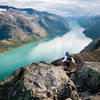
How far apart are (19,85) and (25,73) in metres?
1.92

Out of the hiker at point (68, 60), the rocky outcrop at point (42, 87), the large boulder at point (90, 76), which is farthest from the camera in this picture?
the hiker at point (68, 60)

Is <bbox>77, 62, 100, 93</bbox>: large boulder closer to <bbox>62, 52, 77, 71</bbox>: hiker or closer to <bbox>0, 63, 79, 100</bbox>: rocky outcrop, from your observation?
<bbox>62, 52, 77, 71</bbox>: hiker

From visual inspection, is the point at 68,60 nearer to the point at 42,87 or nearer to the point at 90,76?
the point at 90,76

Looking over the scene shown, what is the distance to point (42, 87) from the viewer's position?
16.8m

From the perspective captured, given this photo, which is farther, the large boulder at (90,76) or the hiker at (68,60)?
the hiker at (68,60)

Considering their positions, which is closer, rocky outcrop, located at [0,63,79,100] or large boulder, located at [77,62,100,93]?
rocky outcrop, located at [0,63,79,100]

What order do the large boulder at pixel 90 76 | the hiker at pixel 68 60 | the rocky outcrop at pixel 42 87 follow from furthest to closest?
the hiker at pixel 68 60 < the large boulder at pixel 90 76 < the rocky outcrop at pixel 42 87

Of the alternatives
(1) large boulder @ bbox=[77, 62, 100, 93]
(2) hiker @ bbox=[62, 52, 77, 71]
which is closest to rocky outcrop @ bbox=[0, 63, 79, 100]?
(1) large boulder @ bbox=[77, 62, 100, 93]

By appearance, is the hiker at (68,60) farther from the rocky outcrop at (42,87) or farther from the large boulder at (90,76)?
the rocky outcrop at (42,87)

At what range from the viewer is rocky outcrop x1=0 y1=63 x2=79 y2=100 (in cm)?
1595

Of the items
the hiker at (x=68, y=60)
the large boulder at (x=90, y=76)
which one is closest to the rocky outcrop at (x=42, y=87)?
the large boulder at (x=90, y=76)

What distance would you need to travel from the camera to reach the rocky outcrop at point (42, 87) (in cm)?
1595

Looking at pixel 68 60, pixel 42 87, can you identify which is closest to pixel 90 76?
pixel 68 60

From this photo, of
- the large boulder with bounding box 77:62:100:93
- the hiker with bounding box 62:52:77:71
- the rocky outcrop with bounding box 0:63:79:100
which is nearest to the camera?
the rocky outcrop with bounding box 0:63:79:100
